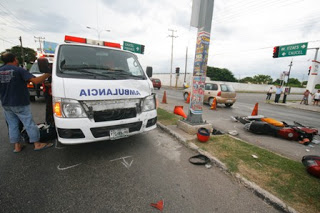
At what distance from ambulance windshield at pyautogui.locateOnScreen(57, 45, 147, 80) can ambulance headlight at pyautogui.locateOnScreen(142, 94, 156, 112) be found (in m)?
0.56

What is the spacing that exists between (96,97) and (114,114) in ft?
1.36

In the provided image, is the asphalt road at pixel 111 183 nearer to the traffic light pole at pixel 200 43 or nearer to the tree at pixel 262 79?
the traffic light pole at pixel 200 43

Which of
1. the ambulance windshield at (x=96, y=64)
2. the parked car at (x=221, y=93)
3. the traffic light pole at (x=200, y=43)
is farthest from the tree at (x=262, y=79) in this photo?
the ambulance windshield at (x=96, y=64)

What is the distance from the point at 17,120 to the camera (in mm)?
2938

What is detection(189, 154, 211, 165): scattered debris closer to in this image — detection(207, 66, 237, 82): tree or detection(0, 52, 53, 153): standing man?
detection(0, 52, 53, 153): standing man

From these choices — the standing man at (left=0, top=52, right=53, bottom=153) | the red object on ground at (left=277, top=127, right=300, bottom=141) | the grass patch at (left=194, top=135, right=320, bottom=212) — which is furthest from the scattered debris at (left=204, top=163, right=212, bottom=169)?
the standing man at (left=0, top=52, right=53, bottom=153)

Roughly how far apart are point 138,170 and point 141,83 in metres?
1.67

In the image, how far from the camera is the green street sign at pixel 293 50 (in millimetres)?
13568

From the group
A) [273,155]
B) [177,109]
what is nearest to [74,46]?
[177,109]

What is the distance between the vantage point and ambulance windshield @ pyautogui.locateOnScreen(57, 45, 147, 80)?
2.71 meters

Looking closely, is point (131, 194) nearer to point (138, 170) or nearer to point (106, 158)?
point (138, 170)

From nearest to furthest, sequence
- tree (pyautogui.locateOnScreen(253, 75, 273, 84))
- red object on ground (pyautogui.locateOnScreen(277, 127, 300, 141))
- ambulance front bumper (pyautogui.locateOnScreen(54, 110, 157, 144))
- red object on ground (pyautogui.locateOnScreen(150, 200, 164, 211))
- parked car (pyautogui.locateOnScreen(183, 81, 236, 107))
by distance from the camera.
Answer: red object on ground (pyautogui.locateOnScreen(150, 200, 164, 211))
ambulance front bumper (pyautogui.locateOnScreen(54, 110, 157, 144))
red object on ground (pyautogui.locateOnScreen(277, 127, 300, 141))
parked car (pyautogui.locateOnScreen(183, 81, 236, 107))
tree (pyautogui.locateOnScreen(253, 75, 273, 84))

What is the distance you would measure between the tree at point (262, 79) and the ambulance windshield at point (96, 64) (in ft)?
268

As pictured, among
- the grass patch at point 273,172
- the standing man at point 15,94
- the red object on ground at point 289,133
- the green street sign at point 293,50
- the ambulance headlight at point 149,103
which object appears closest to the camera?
the grass patch at point 273,172
